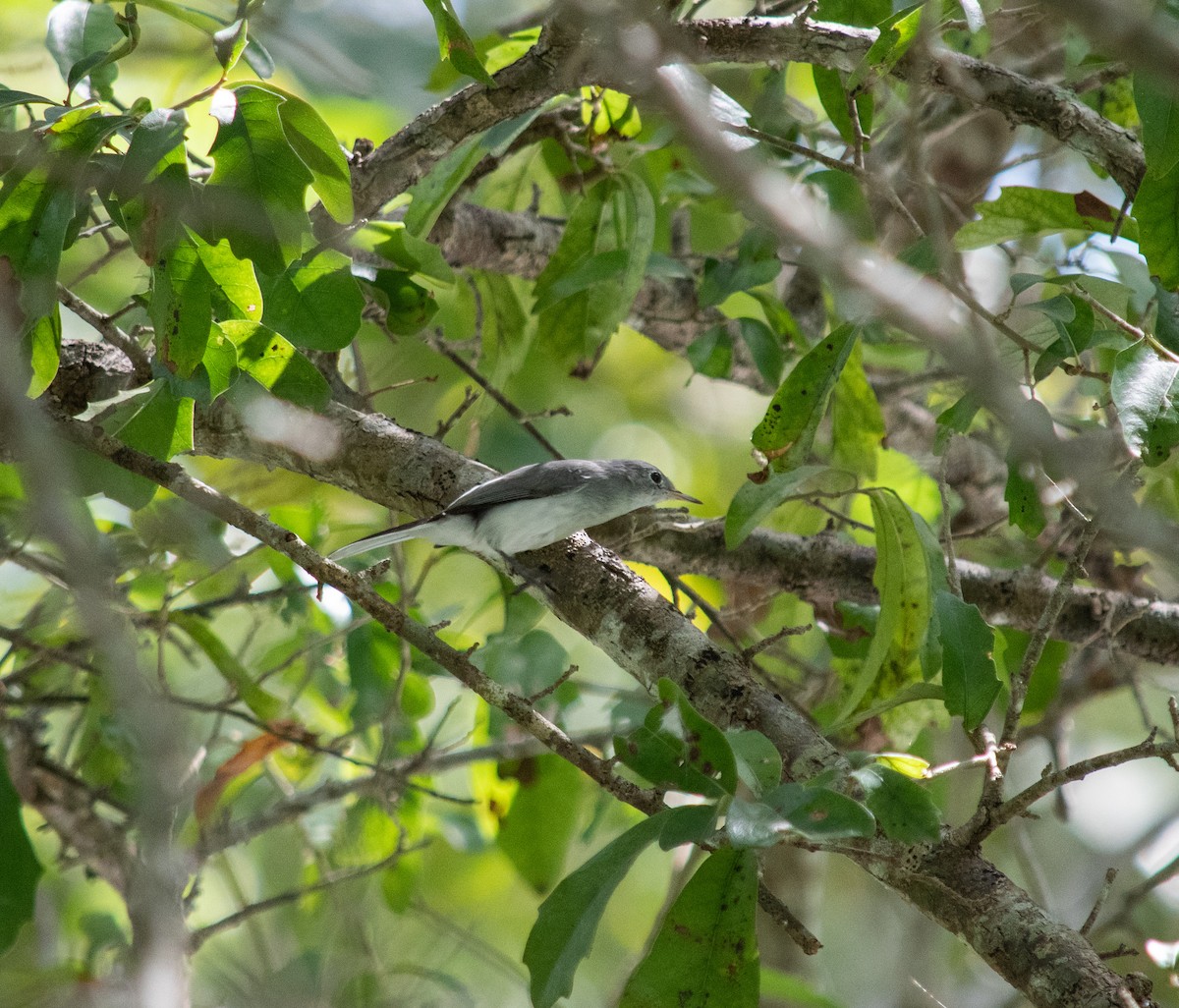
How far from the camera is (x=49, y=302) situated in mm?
2129

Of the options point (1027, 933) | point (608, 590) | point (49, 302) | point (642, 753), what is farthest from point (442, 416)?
point (1027, 933)

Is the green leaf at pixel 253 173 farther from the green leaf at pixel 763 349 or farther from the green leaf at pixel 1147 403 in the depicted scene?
the green leaf at pixel 1147 403

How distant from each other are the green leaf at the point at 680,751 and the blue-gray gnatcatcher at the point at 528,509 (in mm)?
1149

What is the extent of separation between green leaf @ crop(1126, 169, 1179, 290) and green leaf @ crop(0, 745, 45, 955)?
2.49 metres

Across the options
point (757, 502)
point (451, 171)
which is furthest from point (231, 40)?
point (757, 502)

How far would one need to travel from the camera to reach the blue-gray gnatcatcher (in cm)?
305

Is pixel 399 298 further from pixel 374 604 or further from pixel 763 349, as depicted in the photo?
pixel 763 349

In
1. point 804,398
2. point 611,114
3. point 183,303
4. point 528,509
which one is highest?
point 611,114

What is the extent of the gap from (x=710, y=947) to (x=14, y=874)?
1150 mm

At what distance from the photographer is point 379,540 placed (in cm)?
340

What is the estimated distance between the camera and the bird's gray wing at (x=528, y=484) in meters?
2.92

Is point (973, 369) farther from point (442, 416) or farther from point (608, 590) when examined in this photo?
point (442, 416)

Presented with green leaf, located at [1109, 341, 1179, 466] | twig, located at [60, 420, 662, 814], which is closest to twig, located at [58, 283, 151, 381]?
twig, located at [60, 420, 662, 814]

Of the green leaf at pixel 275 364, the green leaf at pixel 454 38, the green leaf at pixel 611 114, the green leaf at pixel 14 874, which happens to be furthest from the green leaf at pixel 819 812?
the green leaf at pixel 611 114
